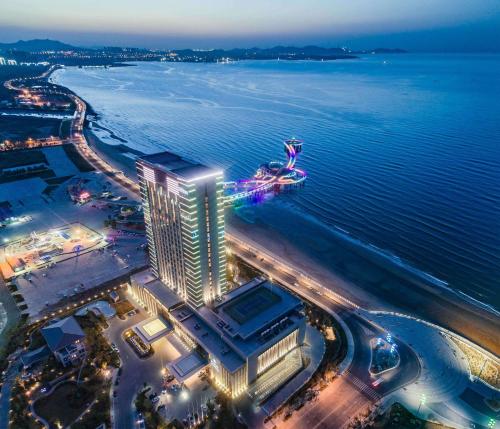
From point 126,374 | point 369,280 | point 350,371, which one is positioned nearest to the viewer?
point 126,374

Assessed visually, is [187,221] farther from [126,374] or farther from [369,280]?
[369,280]

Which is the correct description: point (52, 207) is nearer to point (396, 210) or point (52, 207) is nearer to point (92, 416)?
point (92, 416)

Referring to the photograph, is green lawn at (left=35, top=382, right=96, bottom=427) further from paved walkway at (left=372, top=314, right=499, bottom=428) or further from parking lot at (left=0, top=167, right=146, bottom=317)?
paved walkway at (left=372, top=314, right=499, bottom=428)

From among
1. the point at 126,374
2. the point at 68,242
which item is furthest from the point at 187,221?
the point at 68,242

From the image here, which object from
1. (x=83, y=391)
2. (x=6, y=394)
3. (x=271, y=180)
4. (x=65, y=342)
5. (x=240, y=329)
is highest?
(x=240, y=329)

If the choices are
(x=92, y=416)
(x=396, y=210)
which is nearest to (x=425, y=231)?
(x=396, y=210)

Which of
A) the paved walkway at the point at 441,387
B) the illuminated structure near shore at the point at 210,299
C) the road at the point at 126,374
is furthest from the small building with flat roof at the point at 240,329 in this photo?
the paved walkway at the point at 441,387

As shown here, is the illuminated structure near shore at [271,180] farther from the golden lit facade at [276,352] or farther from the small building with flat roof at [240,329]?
the golden lit facade at [276,352]

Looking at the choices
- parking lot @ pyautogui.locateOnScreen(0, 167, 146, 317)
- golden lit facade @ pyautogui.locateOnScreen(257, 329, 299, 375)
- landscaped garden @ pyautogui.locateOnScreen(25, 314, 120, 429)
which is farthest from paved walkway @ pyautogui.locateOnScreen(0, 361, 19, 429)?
golden lit facade @ pyautogui.locateOnScreen(257, 329, 299, 375)
